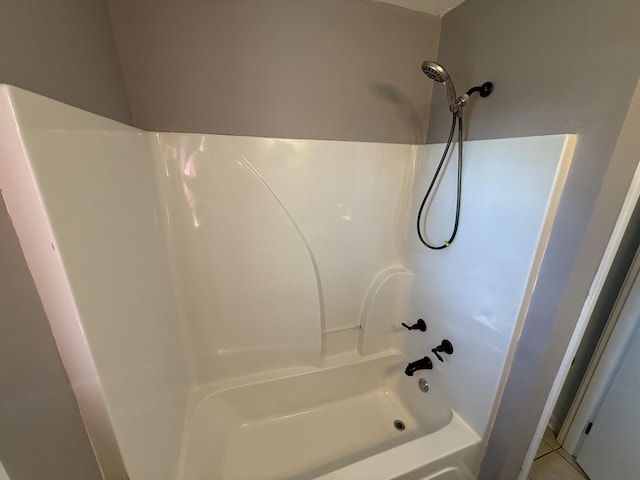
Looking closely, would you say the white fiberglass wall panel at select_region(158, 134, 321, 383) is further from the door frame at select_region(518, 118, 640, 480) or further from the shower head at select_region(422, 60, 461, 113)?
the door frame at select_region(518, 118, 640, 480)

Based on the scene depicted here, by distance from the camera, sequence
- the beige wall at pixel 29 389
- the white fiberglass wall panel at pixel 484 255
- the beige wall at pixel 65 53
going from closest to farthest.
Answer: the beige wall at pixel 29 389 → the beige wall at pixel 65 53 → the white fiberglass wall panel at pixel 484 255

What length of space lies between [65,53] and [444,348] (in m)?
1.78

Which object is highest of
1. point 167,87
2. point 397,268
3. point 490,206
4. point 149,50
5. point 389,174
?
point 149,50

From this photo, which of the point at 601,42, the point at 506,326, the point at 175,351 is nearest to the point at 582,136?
the point at 601,42

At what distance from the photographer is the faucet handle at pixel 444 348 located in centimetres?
125

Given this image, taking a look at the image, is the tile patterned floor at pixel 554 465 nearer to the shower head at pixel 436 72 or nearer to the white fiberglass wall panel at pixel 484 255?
the white fiberglass wall panel at pixel 484 255

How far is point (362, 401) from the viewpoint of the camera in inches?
64.3

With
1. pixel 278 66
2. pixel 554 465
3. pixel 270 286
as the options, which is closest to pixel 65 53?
pixel 278 66

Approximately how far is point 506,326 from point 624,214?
20.1 inches

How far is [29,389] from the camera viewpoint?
42 cm

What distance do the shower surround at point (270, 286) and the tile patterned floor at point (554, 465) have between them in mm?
613

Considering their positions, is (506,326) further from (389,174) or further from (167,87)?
(167,87)

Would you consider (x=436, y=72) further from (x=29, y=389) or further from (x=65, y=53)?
(x=29, y=389)

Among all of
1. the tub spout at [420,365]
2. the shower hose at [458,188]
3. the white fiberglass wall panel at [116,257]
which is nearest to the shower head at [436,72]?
the shower hose at [458,188]
